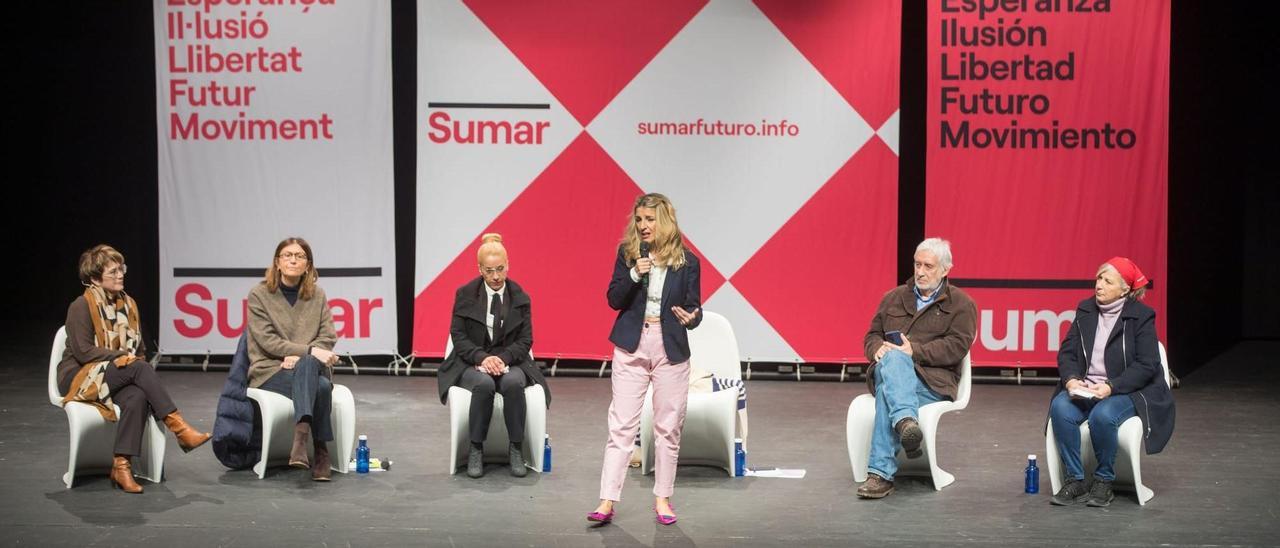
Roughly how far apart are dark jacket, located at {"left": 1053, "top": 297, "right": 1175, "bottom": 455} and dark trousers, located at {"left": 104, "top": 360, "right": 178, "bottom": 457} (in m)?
3.37

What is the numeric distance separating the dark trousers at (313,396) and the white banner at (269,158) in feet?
8.73

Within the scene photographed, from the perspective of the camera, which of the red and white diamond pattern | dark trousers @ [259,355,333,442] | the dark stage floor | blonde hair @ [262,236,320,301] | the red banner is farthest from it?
the red and white diamond pattern

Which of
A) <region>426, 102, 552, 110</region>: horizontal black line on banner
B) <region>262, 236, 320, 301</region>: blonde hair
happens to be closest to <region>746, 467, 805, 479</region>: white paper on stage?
<region>262, 236, 320, 301</region>: blonde hair

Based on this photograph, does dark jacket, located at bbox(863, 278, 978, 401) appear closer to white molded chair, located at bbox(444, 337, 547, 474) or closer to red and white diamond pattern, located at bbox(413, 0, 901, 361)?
white molded chair, located at bbox(444, 337, 547, 474)

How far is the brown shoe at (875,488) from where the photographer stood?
16.1ft

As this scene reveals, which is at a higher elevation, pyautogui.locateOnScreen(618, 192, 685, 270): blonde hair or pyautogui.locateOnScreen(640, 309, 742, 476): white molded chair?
pyautogui.locateOnScreen(618, 192, 685, 270): blonde hair

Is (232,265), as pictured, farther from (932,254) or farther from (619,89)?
(932,254)

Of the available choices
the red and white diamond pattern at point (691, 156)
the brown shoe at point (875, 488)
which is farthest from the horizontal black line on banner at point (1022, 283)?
the brown shoe at point (875, 488)

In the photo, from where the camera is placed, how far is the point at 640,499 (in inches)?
193

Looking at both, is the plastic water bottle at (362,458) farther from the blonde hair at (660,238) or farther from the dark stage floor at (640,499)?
the blonde hair at (660,238)

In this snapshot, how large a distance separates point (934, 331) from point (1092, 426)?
69 centimetres

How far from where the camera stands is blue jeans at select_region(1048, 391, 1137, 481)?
4754 mm

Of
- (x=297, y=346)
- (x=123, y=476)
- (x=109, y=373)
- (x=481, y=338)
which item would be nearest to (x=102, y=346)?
(x=109, y=373)

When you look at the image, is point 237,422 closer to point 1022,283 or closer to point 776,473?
point 776,473
